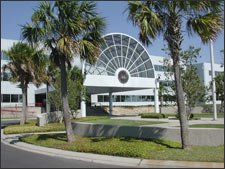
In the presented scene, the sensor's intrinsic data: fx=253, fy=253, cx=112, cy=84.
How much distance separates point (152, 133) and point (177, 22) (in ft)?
16.8

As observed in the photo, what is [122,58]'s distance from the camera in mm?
32125

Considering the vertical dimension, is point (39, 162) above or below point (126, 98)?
below

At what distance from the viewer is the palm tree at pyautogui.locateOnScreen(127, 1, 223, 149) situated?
9711 mm

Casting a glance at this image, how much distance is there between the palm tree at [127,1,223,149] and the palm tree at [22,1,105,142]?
2.79 m

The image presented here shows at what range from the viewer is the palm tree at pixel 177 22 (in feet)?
31.9

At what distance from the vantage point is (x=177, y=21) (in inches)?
407

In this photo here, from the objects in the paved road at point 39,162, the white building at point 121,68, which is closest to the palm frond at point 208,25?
the paved road at point 39,162

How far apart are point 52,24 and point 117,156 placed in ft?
23.0

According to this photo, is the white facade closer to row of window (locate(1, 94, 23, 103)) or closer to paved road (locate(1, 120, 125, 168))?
row of window (locate(1, 94, 23, 103))

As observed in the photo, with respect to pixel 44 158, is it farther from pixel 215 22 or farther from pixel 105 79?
pixel 105 79

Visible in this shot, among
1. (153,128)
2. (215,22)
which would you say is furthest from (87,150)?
(215,22)

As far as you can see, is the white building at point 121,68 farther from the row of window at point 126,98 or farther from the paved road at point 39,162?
the paved road at point 39,162

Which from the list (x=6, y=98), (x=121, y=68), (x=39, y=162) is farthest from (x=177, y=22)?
(x=6, y=98)

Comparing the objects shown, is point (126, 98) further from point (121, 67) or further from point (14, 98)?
point (14, 98)
